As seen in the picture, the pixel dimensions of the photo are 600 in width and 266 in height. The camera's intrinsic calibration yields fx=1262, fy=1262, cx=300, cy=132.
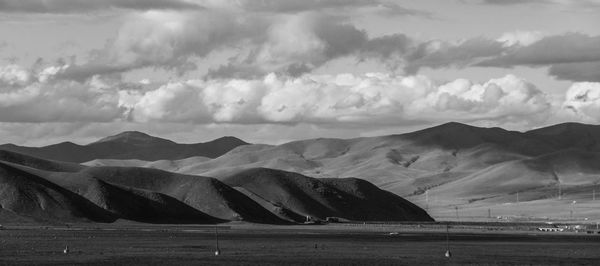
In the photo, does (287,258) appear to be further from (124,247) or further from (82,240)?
(82,240)

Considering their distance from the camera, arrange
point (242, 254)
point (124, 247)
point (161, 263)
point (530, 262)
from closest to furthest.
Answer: point (161, 263) → point (530, 262) → point (242, 254) → point (124, 247)

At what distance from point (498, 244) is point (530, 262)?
43.5 metres

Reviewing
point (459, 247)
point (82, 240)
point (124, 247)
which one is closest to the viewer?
point (124, 247)

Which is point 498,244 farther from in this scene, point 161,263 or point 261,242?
point 161,263

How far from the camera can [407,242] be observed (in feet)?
557

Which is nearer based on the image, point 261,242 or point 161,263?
point 161,263

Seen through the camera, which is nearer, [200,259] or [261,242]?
[200,259]

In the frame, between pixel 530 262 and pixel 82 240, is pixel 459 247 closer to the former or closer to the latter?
pixel 530 262

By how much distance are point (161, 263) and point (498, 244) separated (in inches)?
2540

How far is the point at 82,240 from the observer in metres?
164

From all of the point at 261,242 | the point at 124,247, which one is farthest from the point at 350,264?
the point at 261,242

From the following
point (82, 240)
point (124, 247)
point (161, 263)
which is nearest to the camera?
point (161, 263)

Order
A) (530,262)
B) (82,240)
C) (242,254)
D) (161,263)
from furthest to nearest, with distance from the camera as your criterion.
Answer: (82,240)
(242,254)
(530,262)
(161,263)

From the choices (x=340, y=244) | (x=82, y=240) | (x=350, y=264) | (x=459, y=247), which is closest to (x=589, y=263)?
(x=350, y=264)
